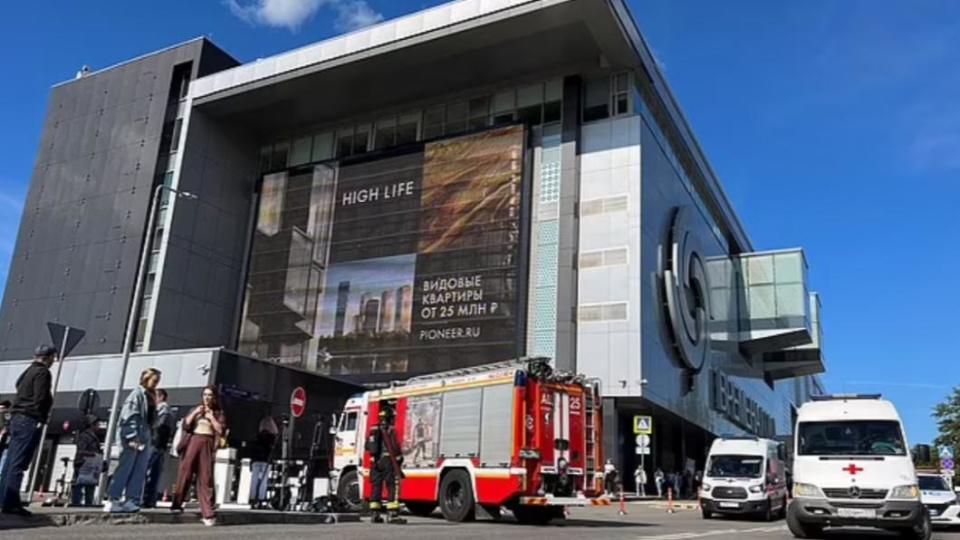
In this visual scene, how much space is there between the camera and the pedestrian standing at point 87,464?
14.4 meters

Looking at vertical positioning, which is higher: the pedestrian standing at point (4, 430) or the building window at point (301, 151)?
the building window at point (301, 151)

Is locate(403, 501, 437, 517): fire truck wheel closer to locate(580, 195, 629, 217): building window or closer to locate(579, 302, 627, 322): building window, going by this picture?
locate(579, 302, 627, 322): building window

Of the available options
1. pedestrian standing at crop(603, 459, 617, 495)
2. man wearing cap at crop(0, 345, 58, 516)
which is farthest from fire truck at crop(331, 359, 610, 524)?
pedestrian standing at crop(603, 459, 617, 495)

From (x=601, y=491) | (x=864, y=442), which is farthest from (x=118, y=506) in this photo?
(x=864, y=442)

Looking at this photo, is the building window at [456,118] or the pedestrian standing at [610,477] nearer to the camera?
the pedestrian standing at [610,477]

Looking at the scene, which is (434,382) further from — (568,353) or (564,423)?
(568,353)

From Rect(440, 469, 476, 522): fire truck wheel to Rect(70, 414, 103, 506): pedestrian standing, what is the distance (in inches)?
253

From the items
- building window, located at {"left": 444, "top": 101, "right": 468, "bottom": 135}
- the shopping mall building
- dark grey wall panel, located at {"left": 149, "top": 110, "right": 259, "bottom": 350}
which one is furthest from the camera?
dark grey wall panel, located at {"left": 149, "top": 110, "right": 259, "bottom": 350}

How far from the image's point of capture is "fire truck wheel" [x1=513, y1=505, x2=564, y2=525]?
15.0m

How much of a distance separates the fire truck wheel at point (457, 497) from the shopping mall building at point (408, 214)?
71.1 feet

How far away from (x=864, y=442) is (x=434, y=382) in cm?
850

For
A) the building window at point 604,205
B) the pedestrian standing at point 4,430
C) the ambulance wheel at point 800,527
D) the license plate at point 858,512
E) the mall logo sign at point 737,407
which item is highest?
the building window at point 604,205

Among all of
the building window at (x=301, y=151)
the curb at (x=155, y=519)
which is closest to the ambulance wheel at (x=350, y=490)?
the curb at (x=155, y=519)

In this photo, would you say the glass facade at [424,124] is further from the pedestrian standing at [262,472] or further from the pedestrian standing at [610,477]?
the pedestrian standing at [262,472]
